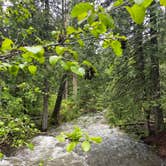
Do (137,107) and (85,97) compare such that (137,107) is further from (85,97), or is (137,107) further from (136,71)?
(85,97)

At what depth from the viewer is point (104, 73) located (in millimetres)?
9273

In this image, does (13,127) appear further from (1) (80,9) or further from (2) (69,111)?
(2) (69,111)

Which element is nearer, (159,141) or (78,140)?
(78,140)

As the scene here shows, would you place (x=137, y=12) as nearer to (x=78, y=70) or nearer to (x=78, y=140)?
(x=78, y=70)

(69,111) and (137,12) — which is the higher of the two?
(137,12)

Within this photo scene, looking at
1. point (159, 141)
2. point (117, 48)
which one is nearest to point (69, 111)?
point (159, 141)

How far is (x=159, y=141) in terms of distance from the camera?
28.4ft

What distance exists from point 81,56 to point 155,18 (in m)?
2.75

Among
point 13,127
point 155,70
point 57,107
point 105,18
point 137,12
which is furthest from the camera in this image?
point 57,107

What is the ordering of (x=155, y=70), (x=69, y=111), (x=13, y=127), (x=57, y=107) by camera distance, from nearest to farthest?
(x=13, y=127) → (x=155, y=70) → (x=57, y=107) → (x=69, y=111)

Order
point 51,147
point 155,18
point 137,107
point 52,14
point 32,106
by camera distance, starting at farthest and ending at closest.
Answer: point 32,106, point 52,14, point 51,147, point 137,107, point 155,18

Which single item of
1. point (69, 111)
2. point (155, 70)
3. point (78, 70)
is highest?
point (155, 70)

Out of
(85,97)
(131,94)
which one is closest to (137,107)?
(131,94)

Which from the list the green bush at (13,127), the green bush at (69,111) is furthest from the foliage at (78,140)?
the green bush at (69,111)
